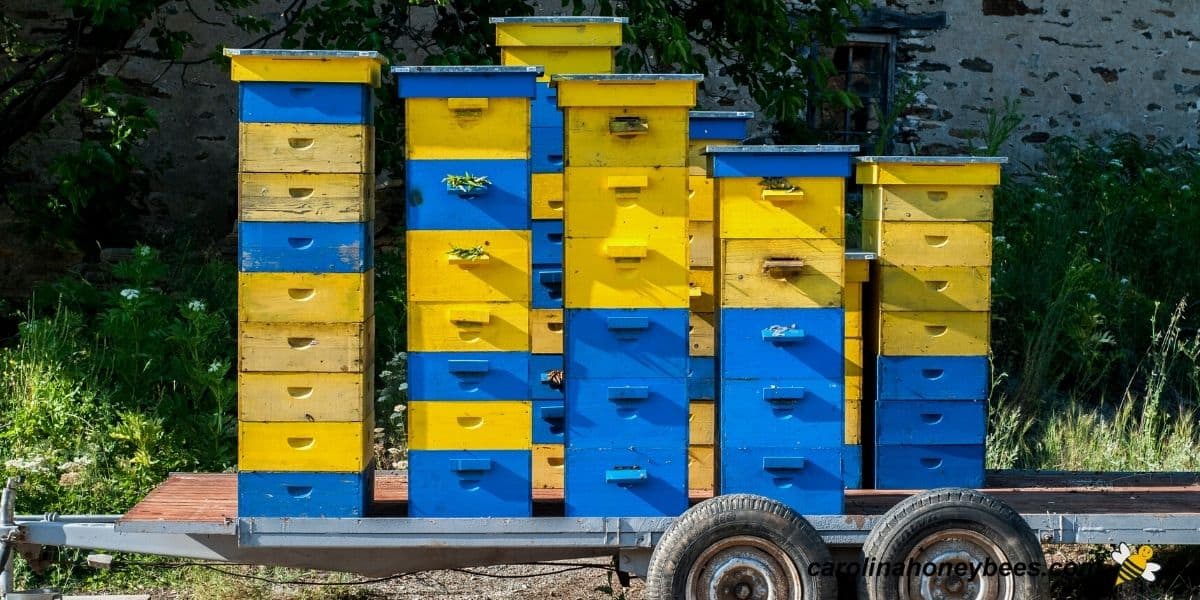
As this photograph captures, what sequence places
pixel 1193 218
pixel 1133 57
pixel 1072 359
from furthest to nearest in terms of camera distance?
pixel 1133 57, pixel 1193 218, pixel 1072 359

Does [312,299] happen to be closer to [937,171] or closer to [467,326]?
[467,326]

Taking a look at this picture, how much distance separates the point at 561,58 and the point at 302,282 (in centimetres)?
197

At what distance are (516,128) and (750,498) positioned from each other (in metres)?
1.53

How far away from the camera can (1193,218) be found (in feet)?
30.3

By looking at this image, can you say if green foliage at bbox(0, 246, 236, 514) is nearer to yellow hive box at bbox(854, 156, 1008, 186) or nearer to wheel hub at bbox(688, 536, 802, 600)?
wheel hub at bbox(688, 536, 802, 600)

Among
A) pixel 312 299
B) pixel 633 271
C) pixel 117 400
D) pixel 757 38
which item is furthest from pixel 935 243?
pixel 117 400

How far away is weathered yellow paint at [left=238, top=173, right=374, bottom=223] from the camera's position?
15.0ft

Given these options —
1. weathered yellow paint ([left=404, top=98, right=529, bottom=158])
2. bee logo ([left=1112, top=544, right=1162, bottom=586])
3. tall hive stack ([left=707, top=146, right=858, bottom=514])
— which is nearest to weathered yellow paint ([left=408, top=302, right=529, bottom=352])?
weathered yellow paint ([left=404, top=98, right=529, bottom=158])

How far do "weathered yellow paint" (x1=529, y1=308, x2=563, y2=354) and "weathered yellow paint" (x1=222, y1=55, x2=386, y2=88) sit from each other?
149 cm

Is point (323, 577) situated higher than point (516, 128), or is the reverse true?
point (516, 128)

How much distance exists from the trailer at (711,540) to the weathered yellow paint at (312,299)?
71 cm

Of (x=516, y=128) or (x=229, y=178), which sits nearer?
(x=516, y=128)

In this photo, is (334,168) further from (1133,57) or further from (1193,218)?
(1133,57)

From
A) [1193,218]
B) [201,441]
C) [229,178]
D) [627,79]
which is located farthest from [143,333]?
[1193,218]
